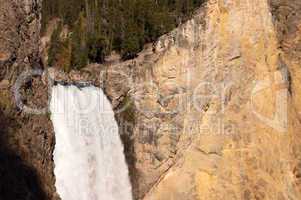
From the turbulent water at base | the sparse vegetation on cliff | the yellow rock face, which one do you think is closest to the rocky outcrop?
the turbulent water at base

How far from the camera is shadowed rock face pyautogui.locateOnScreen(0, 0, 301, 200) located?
2202 centimetres

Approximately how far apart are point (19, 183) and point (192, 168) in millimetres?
11489

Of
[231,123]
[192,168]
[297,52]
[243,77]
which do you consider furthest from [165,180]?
[297,52]

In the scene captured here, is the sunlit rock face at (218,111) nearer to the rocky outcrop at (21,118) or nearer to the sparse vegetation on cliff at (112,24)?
the sparse vegetation on cliff at (112,24)

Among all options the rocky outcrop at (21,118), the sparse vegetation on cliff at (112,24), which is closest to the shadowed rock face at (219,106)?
the sparse vegetation on cliff at (112,24)

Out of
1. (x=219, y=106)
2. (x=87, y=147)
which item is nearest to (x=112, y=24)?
(x=87, y=147)

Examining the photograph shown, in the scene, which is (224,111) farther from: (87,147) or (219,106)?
(87,147)

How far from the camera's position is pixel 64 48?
28391 millimetres

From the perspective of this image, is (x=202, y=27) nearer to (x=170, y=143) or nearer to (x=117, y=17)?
(x=170, y=143)

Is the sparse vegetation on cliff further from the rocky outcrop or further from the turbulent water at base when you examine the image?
the rocky outcrop

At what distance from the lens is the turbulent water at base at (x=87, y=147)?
21766mm

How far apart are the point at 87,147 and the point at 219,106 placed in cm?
481

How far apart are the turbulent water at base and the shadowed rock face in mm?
474

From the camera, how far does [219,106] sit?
22.7 meters
